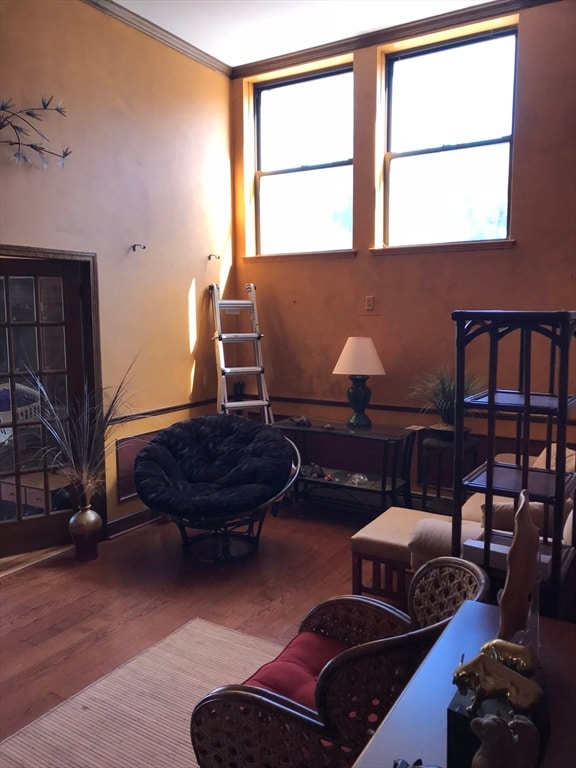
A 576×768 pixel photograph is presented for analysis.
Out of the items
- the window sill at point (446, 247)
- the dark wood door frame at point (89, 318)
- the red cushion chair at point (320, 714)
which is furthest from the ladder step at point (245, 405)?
the red cushion chair at point (320, 714)

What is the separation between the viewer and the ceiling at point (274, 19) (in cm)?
393

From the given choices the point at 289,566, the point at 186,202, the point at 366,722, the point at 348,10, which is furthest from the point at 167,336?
the point at 366,722

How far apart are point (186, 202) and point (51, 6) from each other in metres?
1.48

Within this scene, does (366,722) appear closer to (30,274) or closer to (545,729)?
(545,729)

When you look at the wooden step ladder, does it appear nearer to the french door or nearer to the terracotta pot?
the french door

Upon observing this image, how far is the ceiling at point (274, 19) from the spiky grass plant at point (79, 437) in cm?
246

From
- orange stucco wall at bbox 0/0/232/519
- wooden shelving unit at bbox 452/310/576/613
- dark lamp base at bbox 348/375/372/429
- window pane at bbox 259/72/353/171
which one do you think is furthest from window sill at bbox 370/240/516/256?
wooden shelving unit at bbox 452/310/576/613

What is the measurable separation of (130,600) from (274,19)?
374 cm

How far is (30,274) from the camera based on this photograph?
12.0 feet

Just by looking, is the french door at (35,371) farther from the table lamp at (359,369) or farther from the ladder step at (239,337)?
the table lamp at (359,369)

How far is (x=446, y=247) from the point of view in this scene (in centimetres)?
425

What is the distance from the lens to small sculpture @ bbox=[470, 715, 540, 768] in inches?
34.1

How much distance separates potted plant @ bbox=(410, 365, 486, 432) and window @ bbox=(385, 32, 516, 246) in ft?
3.12

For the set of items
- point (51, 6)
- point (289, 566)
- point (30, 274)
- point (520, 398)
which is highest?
point (51, 6)
